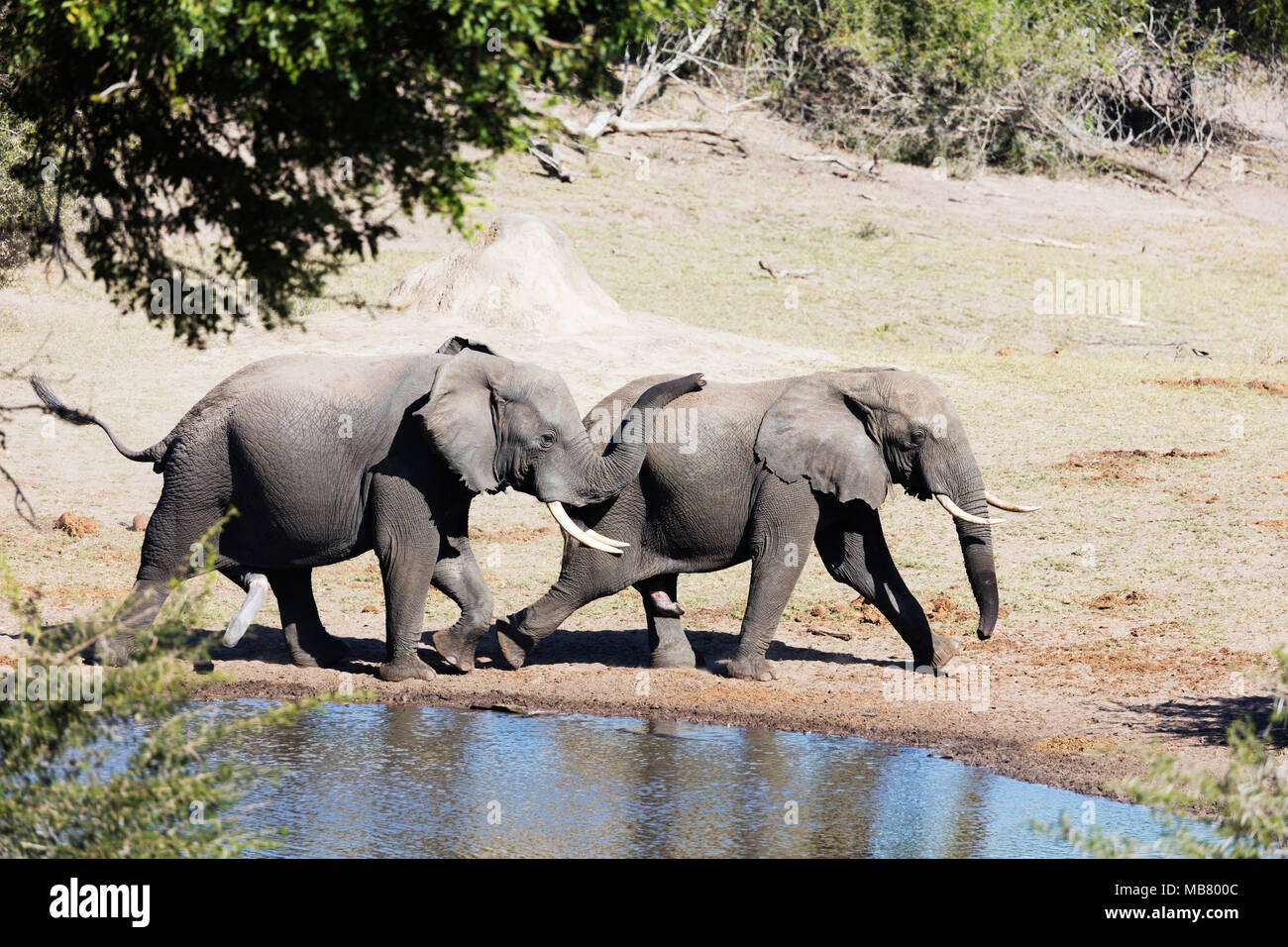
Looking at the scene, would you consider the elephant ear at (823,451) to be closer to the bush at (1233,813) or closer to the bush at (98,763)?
the bush at (1233,813)

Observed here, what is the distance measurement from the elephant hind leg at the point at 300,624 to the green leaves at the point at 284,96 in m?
4.94

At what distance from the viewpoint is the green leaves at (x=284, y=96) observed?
7004mm

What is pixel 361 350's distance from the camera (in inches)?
879

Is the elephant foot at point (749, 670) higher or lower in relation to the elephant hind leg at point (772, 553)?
lower

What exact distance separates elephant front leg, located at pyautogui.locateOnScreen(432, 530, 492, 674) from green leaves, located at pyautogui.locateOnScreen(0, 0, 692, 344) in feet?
15.0

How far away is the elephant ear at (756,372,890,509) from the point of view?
12.6m

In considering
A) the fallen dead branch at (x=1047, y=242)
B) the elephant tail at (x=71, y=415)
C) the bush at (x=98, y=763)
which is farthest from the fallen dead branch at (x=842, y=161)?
the bush at (x=98, y=763)

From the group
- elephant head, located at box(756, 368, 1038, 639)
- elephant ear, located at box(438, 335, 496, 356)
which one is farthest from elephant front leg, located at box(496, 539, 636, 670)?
elephant ear, located at box(438, 335, 496, 356)

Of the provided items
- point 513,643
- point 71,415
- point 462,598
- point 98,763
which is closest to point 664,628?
point 513,643

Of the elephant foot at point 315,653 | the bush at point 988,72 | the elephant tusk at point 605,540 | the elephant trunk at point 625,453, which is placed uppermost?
the bush at point 988,72

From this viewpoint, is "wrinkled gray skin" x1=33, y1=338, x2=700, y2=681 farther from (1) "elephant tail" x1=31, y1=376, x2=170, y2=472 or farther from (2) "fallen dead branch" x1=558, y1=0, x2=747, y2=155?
(2) "fallen dead branch" x1=558, y1=0, x2=747, y2=155

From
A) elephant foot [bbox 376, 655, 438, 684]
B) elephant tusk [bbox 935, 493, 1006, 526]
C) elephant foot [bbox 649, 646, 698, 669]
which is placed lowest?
elephant foot [bbox 376, 655, 438, 684]

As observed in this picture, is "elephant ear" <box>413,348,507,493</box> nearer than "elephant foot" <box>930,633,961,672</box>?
Yes

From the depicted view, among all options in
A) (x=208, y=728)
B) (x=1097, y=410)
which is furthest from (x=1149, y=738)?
(x=1097, y=410)
